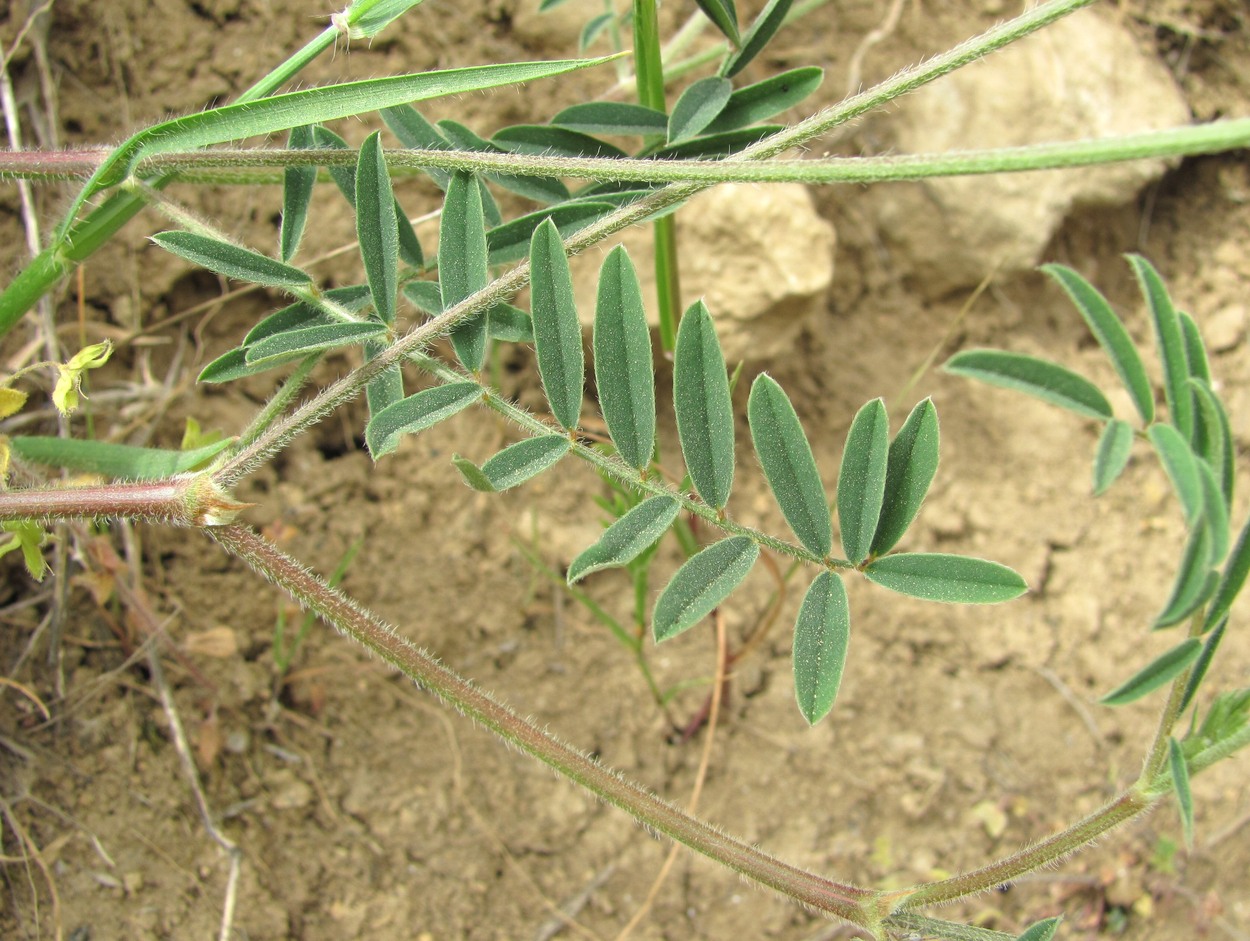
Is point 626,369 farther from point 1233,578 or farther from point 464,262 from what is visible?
point 1233,578

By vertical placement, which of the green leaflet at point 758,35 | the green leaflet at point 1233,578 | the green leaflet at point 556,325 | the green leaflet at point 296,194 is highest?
the green leaflet at point 758,35

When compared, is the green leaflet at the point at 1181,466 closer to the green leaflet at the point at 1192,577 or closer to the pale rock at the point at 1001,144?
the green leaflet at the point at 1192,577

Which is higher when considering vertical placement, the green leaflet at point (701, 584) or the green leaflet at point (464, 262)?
the green leaflet at point (464, 262)

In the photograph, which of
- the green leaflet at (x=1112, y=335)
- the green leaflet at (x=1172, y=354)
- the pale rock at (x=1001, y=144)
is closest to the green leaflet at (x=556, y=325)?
the green leaflet at (x=1112, y=335)

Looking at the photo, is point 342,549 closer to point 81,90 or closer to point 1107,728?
point 81,90

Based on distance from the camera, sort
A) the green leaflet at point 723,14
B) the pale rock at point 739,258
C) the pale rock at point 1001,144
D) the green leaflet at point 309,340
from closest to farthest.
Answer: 1. the green leaflet at point 309,340
2. the green leaflet at point 723,14
3. the pale rock at point 739,258
4. the pale rock at point 1001,144

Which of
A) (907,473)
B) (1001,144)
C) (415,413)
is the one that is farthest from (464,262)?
(1001,144)

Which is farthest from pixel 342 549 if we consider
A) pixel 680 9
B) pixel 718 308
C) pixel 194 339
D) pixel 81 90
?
pixel 680 9

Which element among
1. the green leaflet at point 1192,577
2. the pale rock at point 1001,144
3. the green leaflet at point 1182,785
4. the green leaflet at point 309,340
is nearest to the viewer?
the green leaflet at point 1192,577

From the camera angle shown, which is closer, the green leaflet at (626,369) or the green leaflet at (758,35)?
the green leaflet at (626,369)
